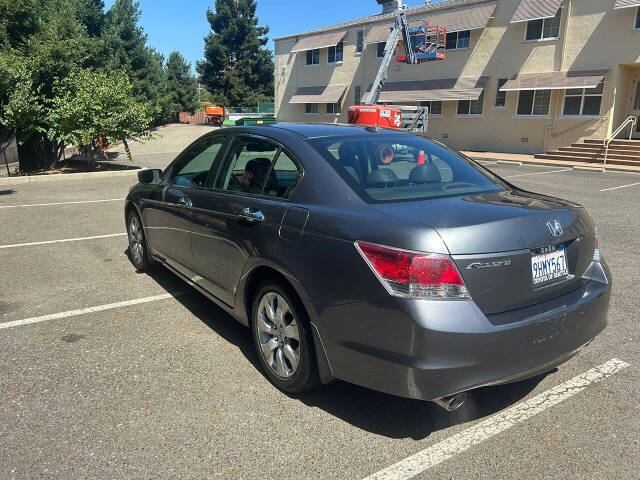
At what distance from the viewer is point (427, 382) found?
2416 mm

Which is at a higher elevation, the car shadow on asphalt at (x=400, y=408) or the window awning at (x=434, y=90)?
the window awning at (x=434, y=90)

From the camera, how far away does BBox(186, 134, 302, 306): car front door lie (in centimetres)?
323

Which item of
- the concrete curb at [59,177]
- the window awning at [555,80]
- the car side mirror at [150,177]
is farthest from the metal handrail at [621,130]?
the car side mirror at [150,177]

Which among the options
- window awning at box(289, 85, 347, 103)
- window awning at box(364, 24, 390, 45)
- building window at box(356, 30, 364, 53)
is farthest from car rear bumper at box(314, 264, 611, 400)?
window awning at box(289, 85, 347, 103)

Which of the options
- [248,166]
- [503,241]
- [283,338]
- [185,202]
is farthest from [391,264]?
[185,202]

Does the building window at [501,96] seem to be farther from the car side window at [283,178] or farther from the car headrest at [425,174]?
the car side window at [283,178]

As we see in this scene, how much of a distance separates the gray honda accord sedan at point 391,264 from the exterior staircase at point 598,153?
731 inches

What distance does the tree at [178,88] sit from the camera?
150 ft

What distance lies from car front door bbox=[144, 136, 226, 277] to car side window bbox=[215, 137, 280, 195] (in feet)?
0.77

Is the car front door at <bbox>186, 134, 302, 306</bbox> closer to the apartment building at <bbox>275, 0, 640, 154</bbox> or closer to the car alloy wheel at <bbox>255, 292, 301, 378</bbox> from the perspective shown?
the car alloy wheel at <bbox>255, 292, 301, 378</bbox>

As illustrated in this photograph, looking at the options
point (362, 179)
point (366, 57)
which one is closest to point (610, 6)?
point (366, 57)

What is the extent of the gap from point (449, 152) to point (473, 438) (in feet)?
6.91

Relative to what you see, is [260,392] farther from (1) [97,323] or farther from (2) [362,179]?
(1) [97,323]

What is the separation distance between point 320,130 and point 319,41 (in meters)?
32.2
